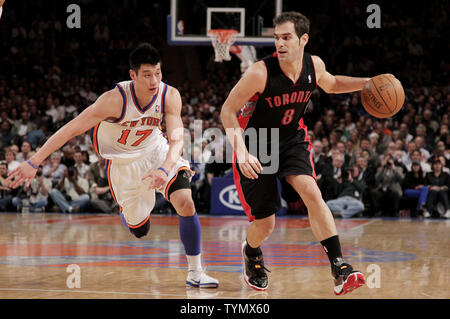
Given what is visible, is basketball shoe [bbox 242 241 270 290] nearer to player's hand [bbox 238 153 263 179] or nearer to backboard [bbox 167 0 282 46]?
player's hand [bbox 238 153 263 179]

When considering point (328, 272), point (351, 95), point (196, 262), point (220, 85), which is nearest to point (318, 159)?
point (351, 95)

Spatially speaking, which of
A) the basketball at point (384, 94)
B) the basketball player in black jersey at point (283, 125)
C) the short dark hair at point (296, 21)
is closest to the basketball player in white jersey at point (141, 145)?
the basketball player in black jersey at point (283, 125)

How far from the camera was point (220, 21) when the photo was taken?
11.3m

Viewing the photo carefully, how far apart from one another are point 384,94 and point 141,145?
6.46 ft

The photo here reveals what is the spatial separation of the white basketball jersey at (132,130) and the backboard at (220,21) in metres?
6.26

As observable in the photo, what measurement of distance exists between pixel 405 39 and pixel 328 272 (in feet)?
42.2

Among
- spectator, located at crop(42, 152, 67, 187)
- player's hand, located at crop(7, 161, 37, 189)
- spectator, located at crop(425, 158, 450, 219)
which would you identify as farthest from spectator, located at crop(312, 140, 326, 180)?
player's hand, located at crop(7, 161, 37, 189)

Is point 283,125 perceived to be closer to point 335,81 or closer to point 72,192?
point 335,81

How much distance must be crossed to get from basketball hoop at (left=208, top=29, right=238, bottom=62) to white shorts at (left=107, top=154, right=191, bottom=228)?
608 cm

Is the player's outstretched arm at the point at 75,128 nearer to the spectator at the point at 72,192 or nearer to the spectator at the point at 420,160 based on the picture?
the spectator at the point at 72,192

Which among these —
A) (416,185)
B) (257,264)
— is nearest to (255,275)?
(257,264)

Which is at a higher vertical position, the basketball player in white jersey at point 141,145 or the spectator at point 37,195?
the basketball player in white jersey at point 141,145

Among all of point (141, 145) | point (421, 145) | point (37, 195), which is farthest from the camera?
point (421, 145)

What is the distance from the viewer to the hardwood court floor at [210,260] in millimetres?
4641
